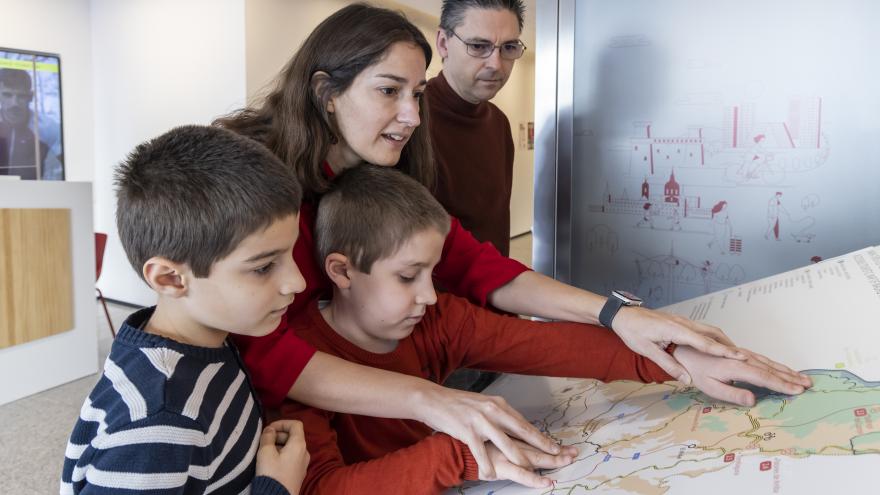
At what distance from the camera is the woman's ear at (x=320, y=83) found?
3.60ft

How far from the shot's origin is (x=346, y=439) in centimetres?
96

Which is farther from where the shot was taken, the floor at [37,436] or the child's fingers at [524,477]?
the floor at [37,436]

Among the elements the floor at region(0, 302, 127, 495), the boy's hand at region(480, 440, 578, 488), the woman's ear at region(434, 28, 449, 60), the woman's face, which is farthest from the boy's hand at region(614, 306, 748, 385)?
the floor at region(0, 302, 127, 495)

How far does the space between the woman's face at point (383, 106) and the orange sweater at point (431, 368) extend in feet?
0.90

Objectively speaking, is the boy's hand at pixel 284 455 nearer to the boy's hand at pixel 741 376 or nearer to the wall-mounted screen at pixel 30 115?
the boy's hand at pixel 741 376

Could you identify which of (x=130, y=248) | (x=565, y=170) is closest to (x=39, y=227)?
(x=565, y=170)

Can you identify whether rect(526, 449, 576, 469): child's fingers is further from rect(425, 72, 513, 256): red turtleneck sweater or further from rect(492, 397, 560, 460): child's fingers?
rect(425, 72, 513, 256): red turtleneck sweater

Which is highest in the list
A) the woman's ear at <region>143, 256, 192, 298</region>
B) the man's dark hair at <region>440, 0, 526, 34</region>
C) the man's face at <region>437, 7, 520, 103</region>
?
the man's dark hair at <region>440, 0, 526, 34</region>

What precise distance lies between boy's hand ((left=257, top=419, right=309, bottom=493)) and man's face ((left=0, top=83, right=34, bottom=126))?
4845mm

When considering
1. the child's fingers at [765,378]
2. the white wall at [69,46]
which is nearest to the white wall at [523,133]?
the white wall at [69,46]

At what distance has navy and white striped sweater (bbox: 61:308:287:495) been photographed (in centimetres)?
65

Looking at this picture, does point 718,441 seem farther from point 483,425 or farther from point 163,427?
point 163,427

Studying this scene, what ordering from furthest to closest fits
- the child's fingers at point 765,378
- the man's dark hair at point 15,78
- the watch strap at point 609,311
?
the man's dark hair at point 15,78 → the watch strap at point 609,311 → the child's fingers at point 765,378

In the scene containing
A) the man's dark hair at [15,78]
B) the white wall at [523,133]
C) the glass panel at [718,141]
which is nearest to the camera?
the glass panel at [718,141]
